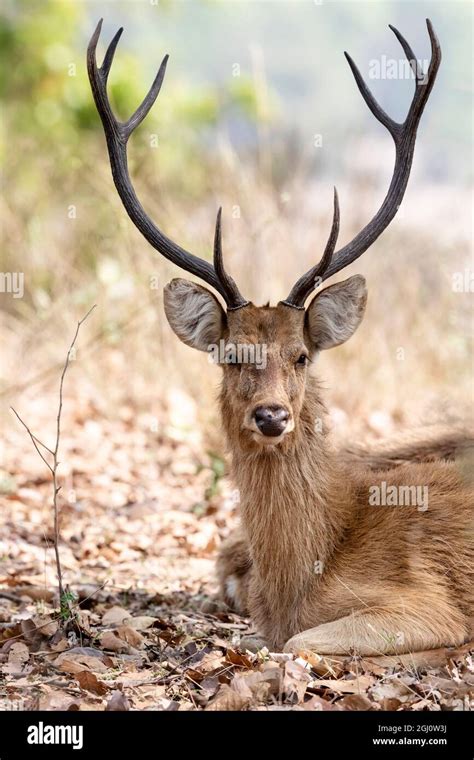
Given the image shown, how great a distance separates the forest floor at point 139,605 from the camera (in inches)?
211

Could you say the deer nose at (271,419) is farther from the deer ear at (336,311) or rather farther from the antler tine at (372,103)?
the antler tine at (372,103)

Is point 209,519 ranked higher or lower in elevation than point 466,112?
lower

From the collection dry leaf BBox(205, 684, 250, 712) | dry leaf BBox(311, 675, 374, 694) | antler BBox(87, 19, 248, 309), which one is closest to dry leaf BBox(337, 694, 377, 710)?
dry leaf BBox(311, 675, 374, 694)

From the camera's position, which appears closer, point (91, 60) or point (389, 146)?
point (91, 60)

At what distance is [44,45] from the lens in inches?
806

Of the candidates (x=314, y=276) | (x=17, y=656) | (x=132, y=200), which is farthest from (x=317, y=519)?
(x=132, y=200)

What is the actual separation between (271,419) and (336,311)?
39.4 inches

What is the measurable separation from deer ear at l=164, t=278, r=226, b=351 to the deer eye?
21.4 inches

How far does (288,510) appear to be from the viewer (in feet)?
20.9

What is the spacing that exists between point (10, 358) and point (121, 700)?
759cm

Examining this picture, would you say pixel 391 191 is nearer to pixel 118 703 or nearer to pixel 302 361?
pixel 302 361

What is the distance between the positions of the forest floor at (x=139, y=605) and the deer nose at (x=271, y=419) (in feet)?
3.90
